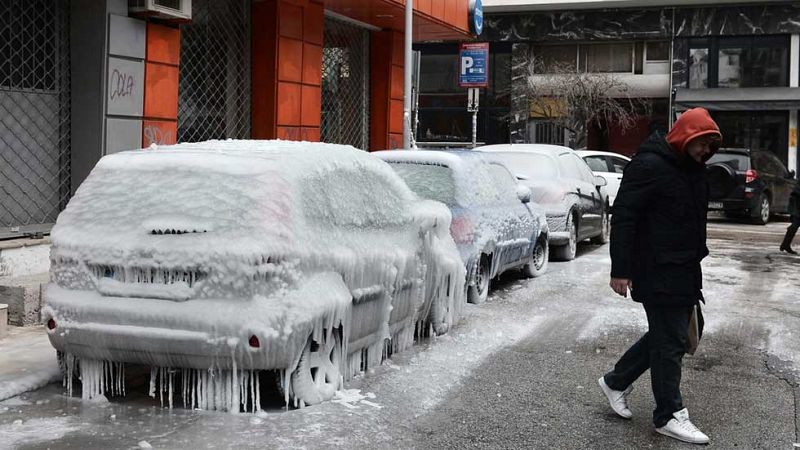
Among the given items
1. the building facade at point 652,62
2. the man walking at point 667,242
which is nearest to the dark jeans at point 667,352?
the man walking at point 667,242

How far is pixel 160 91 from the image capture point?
11.0m

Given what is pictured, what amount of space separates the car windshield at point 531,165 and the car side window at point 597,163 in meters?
6.09

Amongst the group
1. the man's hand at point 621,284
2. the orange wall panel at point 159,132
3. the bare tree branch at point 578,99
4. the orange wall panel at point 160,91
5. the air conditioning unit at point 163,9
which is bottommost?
the man's hand at point 621,284

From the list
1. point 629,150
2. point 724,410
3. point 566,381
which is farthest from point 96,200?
point 629,150

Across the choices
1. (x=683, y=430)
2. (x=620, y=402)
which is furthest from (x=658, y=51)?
(x=683, y=430)

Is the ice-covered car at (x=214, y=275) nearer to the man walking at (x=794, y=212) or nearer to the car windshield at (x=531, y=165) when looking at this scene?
the car windshield at (x=531, y=165)

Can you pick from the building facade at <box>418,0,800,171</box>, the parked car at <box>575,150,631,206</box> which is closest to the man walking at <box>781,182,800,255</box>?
the parked car at <box>575,150,631,206</box>

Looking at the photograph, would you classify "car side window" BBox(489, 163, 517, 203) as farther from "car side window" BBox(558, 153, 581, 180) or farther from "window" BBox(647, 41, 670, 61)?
"window" BBox(647, 41, 670, 61)

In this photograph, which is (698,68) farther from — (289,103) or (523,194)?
(523,194)

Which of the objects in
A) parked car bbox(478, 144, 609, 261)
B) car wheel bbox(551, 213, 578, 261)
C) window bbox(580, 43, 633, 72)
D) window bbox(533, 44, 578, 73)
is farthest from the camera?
window bbox(533, 44, 578, 73)

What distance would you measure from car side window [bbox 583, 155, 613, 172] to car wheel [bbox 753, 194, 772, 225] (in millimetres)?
4218

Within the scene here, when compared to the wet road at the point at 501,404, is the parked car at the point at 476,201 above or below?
above

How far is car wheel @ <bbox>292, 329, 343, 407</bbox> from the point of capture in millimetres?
5230

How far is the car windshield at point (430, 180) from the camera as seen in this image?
855cm
